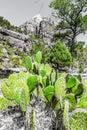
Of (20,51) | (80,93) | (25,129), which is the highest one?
(20,51)

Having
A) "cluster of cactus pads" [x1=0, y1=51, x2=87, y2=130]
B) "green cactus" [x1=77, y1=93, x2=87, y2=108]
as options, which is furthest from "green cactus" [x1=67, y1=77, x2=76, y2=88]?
"green cactus" [x1=77, y1=93, x2=87, y2=108]

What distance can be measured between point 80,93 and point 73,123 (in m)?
0.74

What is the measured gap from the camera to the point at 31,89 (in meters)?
4.05

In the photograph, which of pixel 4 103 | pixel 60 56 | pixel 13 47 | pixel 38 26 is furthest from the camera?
pixel 38 26

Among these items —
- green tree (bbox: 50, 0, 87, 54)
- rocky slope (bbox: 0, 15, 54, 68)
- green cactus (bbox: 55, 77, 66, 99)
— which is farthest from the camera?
green tree (bbox: 50, 0, 87, 54)

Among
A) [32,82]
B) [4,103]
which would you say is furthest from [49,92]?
[4,103]

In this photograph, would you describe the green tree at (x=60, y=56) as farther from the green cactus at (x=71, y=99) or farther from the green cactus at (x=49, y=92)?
the green cactus at (x=49, y=92)

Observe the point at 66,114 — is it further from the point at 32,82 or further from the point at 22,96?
the point at 32,82

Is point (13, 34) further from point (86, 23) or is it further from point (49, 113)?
point (49, 113)

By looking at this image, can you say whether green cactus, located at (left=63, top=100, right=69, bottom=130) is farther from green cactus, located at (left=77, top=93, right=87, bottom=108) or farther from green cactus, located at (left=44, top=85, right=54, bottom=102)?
green cactus, located at (left=77, top=93, right=87, bottom=108)

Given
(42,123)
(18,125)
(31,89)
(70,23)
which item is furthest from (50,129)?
(70,23)

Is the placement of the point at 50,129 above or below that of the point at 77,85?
below

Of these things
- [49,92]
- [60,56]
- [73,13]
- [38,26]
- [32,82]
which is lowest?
A: [49,92]

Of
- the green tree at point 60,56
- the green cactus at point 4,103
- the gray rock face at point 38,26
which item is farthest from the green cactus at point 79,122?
the gray rock face at point 38,26
